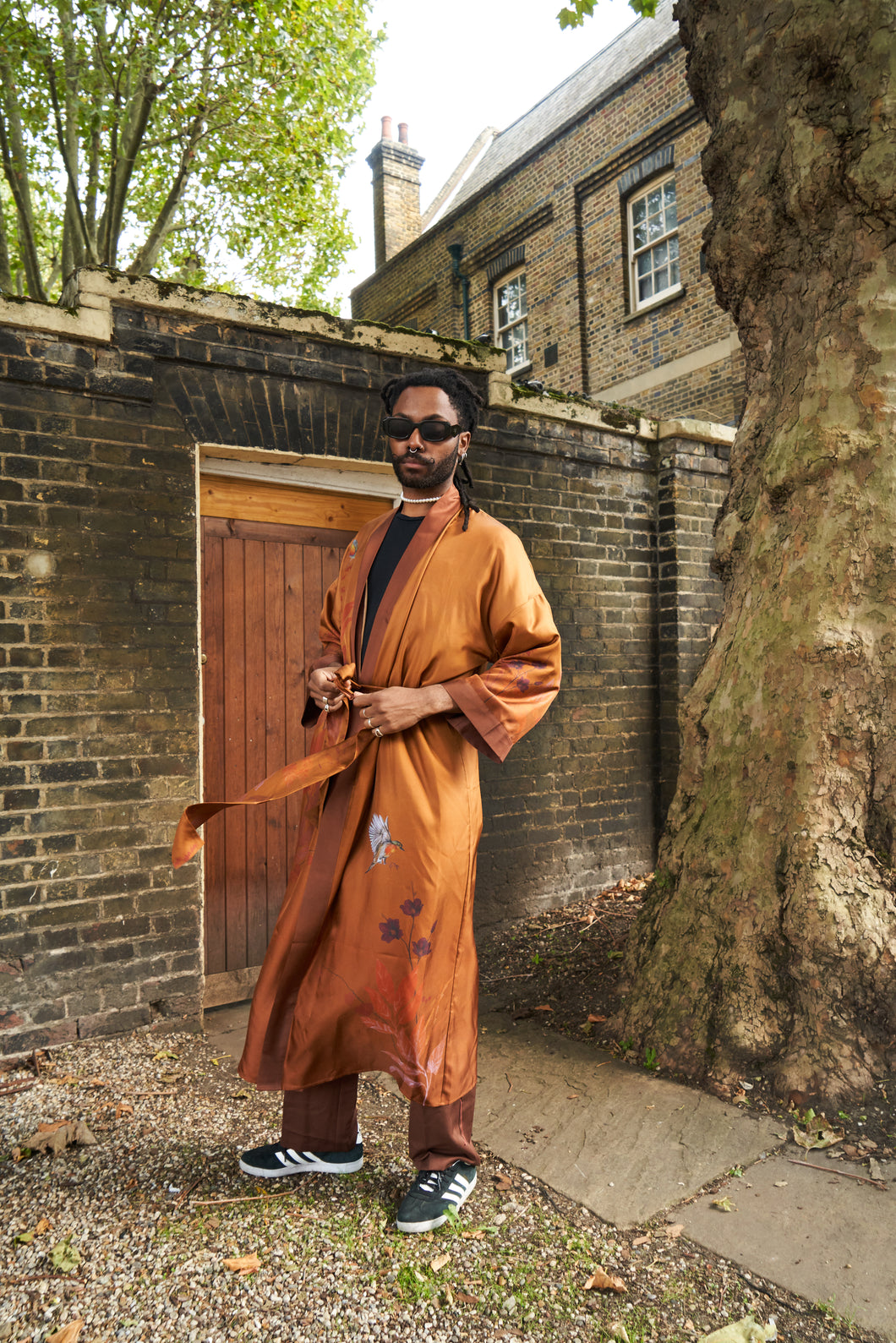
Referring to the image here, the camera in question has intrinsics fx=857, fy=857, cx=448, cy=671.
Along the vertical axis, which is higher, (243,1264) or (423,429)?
(423,429)

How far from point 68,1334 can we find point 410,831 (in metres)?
1.31

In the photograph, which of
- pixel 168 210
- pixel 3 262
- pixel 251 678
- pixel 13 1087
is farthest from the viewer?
pixel 168 210

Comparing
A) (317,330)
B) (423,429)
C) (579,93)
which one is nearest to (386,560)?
(423,429)

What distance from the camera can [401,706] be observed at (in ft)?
7.34

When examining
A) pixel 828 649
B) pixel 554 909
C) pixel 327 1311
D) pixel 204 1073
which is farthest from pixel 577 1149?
pixel 554 909

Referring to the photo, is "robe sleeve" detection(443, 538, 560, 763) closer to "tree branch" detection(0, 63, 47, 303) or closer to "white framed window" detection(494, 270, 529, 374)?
"tree branch" detection(0, 63, 47, 303)

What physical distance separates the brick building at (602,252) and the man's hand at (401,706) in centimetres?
747

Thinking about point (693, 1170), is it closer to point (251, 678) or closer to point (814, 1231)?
point (814, 1231)

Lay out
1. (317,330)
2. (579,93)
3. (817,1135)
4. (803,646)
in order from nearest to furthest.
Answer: (817,1135) → (803,646) → (317,330) → (579,93)

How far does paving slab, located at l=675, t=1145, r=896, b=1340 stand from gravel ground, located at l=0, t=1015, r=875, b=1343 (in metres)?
0.07

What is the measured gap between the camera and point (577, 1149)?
109 inches

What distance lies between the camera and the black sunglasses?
95.7 inches

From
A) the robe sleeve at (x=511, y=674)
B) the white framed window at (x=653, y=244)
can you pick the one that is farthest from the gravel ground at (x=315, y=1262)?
the white framed window at (x=653, y=244)

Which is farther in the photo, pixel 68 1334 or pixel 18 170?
pixel 18 170
